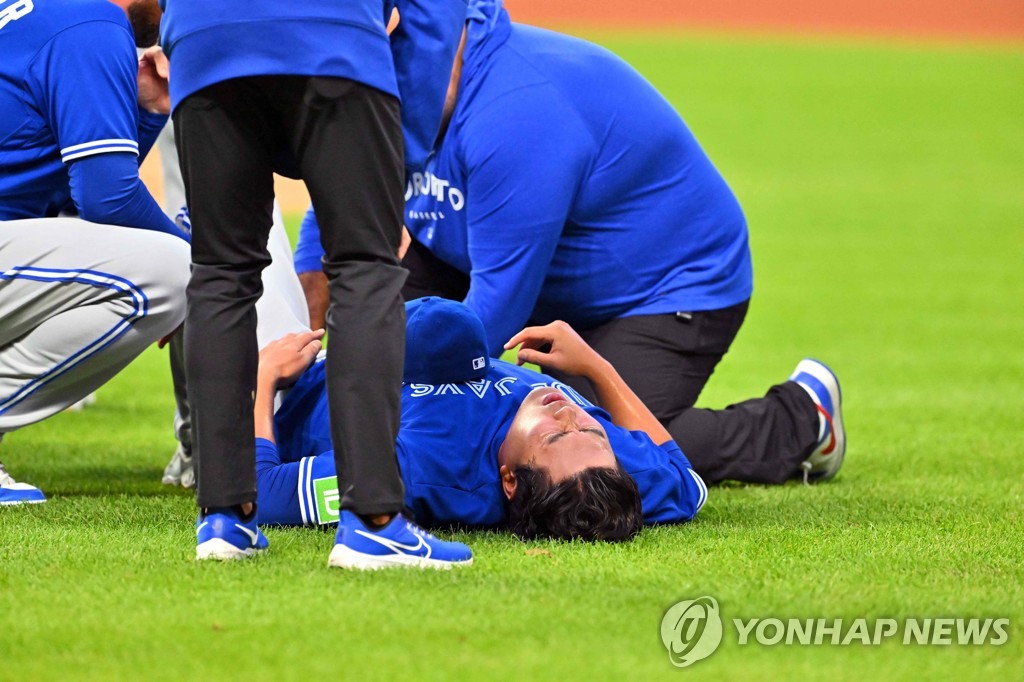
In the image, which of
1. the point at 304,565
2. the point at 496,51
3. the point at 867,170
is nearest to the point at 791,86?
the point at 867,170

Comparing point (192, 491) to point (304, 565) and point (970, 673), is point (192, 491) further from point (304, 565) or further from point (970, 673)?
point (970, 673)

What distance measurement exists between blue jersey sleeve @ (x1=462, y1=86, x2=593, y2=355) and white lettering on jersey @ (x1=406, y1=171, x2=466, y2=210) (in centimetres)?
15

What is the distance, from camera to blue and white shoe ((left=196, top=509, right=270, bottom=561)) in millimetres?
2875

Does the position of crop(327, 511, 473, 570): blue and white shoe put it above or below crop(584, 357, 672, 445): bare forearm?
above

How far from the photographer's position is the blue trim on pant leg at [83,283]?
378 cm

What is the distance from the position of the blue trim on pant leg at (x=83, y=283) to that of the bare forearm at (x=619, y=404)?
4.05 feet

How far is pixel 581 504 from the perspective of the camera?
326 cm

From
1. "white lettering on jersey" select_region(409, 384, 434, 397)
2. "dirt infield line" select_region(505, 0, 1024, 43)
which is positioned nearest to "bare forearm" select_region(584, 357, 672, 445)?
"white lettering on jersey" select_region(409, 384, 434, 397)

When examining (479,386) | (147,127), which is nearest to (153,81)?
(147,127)

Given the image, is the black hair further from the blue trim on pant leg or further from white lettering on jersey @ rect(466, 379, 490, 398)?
the blue trim on pant leg

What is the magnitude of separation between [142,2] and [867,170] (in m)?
14.2

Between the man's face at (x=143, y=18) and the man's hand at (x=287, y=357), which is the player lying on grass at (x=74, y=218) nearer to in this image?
the man's face at (x=143, y=18)

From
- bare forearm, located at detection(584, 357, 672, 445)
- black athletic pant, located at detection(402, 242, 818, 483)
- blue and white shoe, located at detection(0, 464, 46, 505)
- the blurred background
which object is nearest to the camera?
blue and white shoe, located at detection(0, 464, 46, 505)

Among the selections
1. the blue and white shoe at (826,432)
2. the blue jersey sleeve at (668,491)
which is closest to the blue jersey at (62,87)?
the blue jersey sleeve at (668,491)
